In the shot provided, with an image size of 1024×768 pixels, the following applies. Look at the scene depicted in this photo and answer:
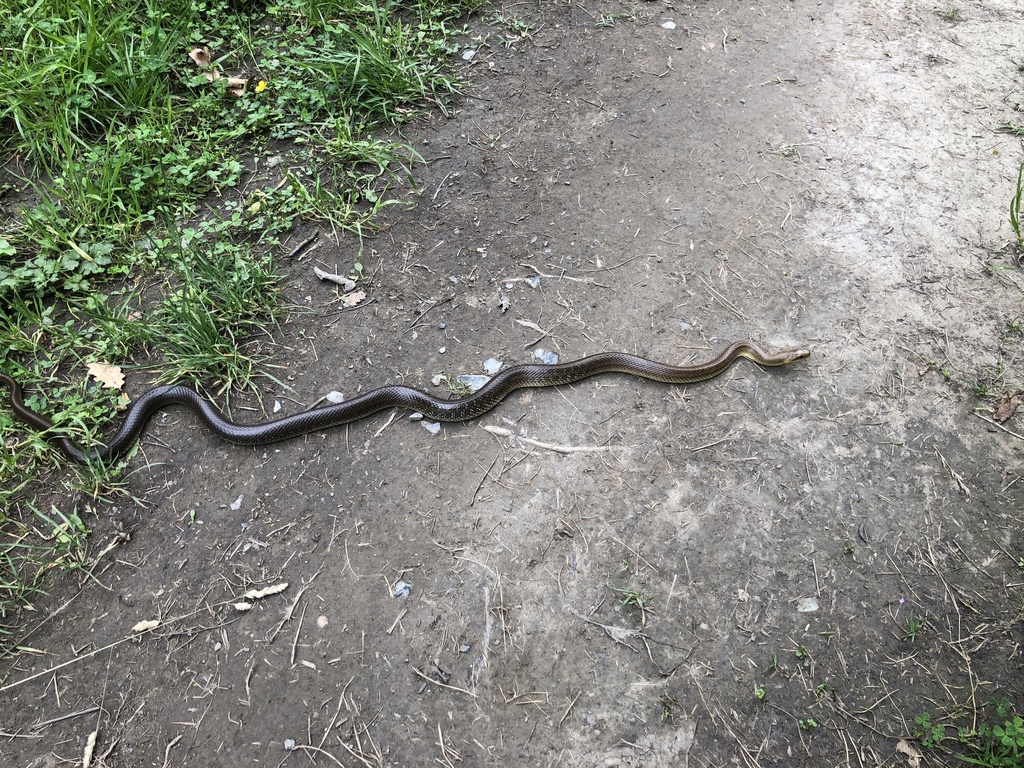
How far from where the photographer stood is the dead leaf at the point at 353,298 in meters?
5.14

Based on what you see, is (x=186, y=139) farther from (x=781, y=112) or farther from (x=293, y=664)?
(x=781, y=112)

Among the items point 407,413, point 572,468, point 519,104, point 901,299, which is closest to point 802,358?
point 901,299

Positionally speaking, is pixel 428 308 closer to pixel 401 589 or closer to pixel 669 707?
pixel 401 589

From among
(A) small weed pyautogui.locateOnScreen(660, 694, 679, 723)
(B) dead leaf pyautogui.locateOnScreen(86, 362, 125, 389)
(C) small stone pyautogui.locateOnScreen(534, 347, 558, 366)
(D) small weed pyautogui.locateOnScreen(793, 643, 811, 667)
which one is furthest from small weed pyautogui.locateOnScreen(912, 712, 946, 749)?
(B) dead leaf pyautogui.locateOnScreen(86, 362, 125, 389)

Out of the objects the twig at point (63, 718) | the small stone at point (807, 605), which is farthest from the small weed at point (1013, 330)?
the twig at point (63, 718)

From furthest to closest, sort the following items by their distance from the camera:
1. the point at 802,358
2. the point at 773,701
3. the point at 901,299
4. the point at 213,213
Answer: the point at 213,213, the point at 901,299, the point at 802,358, the point at 773,701

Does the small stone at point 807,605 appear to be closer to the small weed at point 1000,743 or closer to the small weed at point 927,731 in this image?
the small weed at point 927,731

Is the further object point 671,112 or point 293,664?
point 671,112

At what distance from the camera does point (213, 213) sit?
5527 mm

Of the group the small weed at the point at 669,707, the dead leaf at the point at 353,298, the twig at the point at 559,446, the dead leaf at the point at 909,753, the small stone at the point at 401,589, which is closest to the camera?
the dead leaf at the point at 909,753

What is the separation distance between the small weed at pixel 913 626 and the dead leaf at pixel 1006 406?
1649mm

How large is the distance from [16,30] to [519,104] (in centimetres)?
517

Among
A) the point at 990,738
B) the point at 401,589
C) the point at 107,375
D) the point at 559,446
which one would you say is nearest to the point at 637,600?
the point at 559,446

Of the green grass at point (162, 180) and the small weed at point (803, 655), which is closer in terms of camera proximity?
the small weed at point (803, 655)
